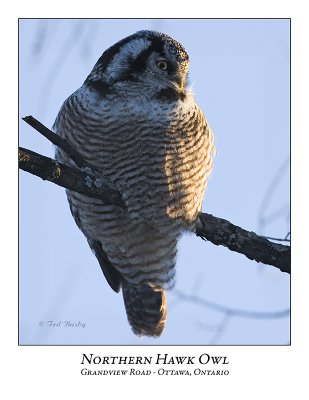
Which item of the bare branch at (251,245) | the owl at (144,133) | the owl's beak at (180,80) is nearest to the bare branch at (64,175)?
the owl at (144,133)

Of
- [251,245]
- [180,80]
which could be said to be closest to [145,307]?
[251,245]

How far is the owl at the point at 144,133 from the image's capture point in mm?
4570

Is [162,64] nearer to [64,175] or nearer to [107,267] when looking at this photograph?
[64,175]

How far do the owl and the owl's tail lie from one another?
0.66 m

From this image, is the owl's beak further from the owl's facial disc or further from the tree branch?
the tree branch

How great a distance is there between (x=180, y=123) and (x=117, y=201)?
2.09 ft

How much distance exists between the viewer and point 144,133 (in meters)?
4.56

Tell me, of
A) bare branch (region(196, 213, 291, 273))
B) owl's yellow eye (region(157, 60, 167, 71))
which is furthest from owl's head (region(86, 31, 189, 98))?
bare branch (region(196, 213, 291, 273))

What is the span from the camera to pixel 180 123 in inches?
182

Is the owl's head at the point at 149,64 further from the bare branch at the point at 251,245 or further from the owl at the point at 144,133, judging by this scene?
the bare branch at the point at 251,245

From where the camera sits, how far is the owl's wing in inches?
208

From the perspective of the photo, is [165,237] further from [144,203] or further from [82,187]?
[82,187]

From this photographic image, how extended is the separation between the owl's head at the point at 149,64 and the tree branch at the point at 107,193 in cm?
76

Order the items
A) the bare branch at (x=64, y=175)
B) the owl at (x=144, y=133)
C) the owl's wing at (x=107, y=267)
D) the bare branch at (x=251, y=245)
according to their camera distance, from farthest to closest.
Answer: the owl's wing at (x=107, y=267)
the owl at (x=144, y=133)
the bare branch at (x=251, y=245)
the bare branch at (x=64, y=175)
